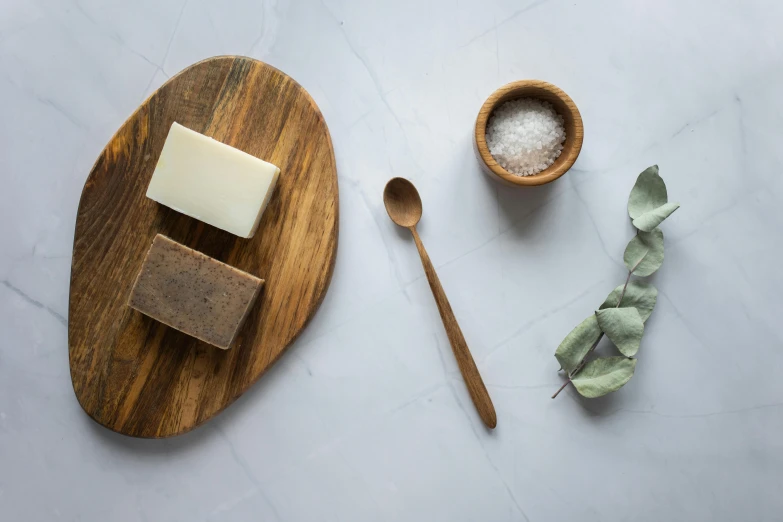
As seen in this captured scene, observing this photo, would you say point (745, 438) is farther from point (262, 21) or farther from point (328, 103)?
point (262, 21)

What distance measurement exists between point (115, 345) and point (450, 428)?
0.90 metres

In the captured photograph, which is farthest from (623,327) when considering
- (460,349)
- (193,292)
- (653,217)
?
(193,292)

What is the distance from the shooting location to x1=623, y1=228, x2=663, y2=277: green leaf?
1394 millimetres

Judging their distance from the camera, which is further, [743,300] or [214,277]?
[743,300]


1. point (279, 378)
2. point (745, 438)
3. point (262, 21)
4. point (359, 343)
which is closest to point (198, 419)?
point (279, 378)

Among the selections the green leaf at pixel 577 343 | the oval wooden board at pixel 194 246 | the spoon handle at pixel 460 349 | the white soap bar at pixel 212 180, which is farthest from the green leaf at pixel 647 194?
the white soap bar at pixel 212 180

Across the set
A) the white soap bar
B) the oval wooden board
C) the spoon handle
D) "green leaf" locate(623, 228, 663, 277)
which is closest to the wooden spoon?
the spoon handle

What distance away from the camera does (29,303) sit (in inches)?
56.2

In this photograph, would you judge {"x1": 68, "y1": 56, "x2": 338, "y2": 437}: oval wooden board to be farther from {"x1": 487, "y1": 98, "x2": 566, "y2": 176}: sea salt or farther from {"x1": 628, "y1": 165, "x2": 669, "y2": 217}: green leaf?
{"x1": 628, "y1": 165, "x2": 669, "y2": 217}: green leaf

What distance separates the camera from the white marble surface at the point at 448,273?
1402 mm

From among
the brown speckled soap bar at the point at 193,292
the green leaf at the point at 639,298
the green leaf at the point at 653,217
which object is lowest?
the brown speckled soap bar at the point at 193,292

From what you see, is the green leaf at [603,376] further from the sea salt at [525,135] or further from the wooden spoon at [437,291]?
the sea salt at [525,135]

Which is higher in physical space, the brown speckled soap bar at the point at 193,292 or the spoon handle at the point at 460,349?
the spoon handle at the point at 460,349

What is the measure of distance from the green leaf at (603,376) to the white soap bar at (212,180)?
933mm
